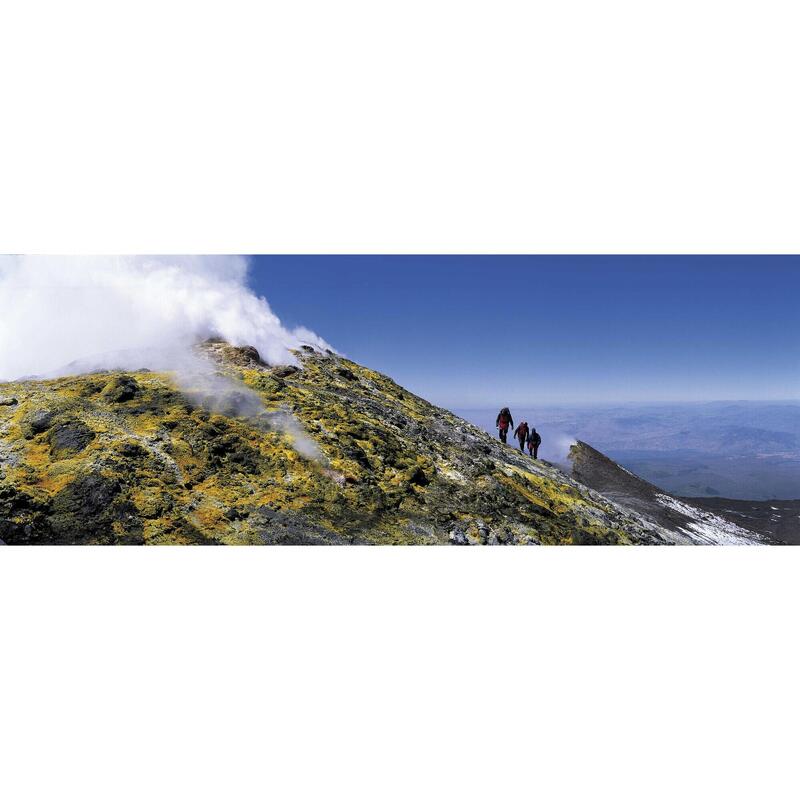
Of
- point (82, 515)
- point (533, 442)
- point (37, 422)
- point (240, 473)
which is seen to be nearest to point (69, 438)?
point (37, 422)

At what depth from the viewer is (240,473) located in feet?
23.6

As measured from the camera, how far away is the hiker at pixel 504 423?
37.9ft

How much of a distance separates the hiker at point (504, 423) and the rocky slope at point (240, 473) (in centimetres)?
235

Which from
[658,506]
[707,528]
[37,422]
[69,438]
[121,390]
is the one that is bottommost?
[707,528]

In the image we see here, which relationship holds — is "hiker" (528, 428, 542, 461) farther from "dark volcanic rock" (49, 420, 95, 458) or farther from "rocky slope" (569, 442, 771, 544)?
"dark volcanic rock" (49, 420, 95, 458)

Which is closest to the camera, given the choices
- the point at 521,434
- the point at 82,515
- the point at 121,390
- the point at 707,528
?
the point at 82,515

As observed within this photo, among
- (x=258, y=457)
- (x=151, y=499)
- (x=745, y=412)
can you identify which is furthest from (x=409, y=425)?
(x=745, y=412)

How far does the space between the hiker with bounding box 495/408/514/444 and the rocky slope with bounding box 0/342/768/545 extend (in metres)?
2.35

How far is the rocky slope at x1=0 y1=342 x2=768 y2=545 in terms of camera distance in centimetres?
656

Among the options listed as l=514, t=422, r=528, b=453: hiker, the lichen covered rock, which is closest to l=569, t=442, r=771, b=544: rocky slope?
l=514, t=422, r=528, b=453: hiker

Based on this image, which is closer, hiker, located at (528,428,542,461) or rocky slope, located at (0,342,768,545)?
rocky slope, located at (0,342,768,545)

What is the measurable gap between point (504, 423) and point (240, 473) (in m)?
6.64

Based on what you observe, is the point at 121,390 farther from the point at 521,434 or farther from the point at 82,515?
the point at 521,434

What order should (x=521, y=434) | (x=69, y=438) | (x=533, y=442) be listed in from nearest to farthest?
1. (x=69, y=438)
2. (x=521, y=434)
3. (x=533, y=442)
